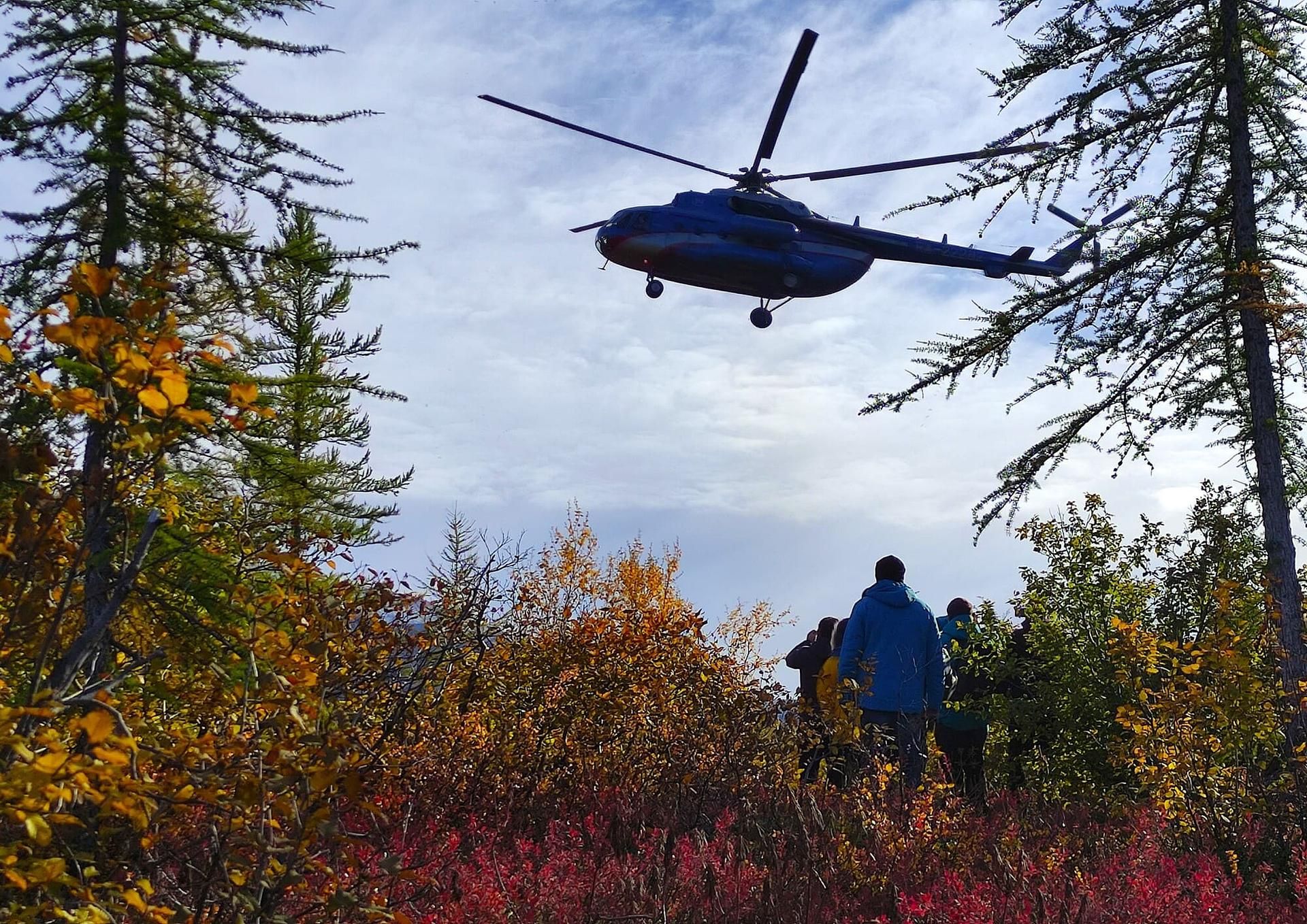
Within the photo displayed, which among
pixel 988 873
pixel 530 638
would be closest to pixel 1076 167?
pixel 530 638

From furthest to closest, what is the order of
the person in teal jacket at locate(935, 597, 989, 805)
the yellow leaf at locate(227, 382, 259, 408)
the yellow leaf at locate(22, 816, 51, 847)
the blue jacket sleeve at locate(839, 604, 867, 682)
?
the person in teal jacket at locate(935, 597, 989, 805) → the blue jacket sleeve at locate(839, 604, 867, 682) → the yellow leaf at locate(227, 382, 259, 408) → the yellow leaf at locate(22, 816, 51, 847)

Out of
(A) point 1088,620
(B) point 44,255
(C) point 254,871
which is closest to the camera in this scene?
(C) point 254,871

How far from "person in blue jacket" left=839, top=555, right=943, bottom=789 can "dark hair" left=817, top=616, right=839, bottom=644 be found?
2.08 meters

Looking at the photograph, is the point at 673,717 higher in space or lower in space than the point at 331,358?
lower

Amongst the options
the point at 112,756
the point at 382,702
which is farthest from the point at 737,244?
the point at 112,756

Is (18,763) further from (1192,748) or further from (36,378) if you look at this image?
(1192,748)

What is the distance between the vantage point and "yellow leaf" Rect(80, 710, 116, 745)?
219cm

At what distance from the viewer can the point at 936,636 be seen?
862 centimetres

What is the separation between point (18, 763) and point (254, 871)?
25.7 inches

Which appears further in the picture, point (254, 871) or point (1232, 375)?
point (1232, 375)

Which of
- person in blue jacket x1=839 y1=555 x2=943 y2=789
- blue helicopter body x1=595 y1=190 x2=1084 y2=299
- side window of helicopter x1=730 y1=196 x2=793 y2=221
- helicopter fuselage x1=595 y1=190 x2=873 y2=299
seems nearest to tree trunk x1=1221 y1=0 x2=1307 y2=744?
person in blue jacket x1=839 y1=555 x2=943 y2=789

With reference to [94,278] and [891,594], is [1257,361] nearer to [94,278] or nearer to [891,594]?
[891,594]

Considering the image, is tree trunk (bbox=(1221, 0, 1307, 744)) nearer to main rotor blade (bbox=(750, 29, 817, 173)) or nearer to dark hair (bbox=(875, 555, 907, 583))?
dark hair (bbox=(875, 555, 907, 583))

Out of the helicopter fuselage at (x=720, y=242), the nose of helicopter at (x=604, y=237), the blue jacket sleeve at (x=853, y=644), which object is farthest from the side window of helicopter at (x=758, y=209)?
the blue jacket sleeve at (x=853, y=644)
